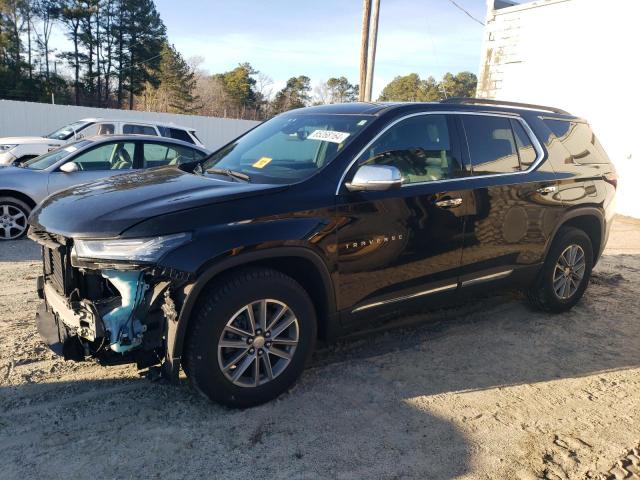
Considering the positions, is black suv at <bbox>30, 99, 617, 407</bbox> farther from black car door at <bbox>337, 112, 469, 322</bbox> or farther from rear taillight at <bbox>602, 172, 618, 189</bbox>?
rear taillight at <bbox>602, 172, 618, 189</bbox>

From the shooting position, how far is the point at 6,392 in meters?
3.32

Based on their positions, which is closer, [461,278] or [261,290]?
[261,290]

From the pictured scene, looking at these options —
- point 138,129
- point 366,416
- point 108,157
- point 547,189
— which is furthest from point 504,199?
point 138,129

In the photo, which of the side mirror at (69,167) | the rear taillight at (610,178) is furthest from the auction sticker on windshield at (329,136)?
the side mirror at (69,167)

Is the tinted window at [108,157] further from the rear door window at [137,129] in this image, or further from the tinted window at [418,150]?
the tinted window at [418,150]

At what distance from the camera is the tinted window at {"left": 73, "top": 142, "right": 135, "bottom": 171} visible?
297 inches

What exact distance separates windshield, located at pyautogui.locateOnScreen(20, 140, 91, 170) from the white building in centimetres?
1222

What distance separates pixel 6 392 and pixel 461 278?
3.34 metres

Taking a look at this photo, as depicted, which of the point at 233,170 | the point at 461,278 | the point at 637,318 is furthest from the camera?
the point at 637,318

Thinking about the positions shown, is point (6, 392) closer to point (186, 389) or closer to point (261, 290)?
point (186, 389)

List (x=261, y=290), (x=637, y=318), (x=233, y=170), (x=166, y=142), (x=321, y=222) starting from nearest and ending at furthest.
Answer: (x=261, y=290), (x=321, y=222), (x=233, y=170), (x=637, y=318), (x=166, y=142)

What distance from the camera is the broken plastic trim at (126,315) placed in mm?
2887

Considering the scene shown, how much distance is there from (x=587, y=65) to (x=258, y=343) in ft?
45.2

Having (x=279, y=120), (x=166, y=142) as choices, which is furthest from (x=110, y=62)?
(x=279, y=120)
